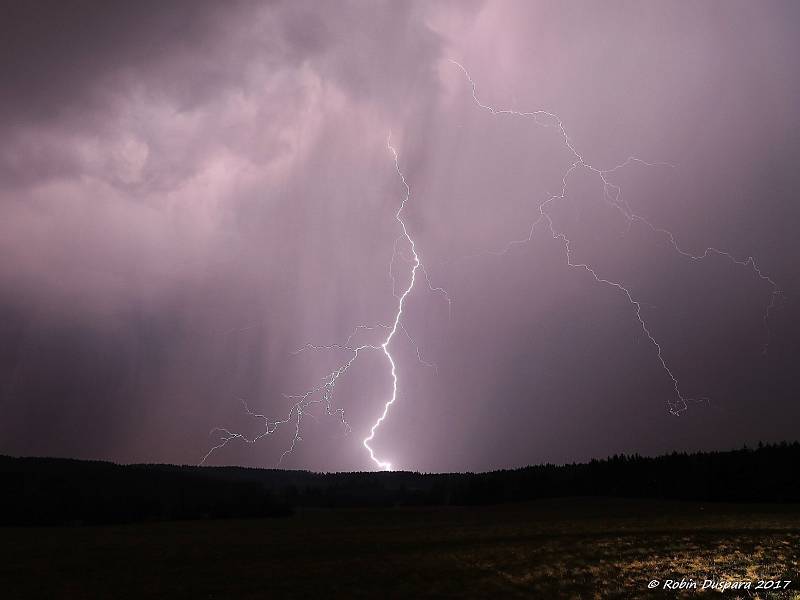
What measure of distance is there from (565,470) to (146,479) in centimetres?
6266

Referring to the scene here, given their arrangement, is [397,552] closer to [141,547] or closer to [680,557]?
[680,557]

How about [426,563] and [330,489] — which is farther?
[330,489]

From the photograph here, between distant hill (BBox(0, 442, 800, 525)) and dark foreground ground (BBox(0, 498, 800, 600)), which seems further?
distant hill (BBox(0, 442, 800, 525))

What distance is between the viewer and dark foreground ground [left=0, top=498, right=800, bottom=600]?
14664mm

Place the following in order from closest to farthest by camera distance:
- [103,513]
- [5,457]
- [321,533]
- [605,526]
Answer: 1. [605,526]
2. [321,533]
3. [103,513]
4. [5,457]

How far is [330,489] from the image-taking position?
9194cm

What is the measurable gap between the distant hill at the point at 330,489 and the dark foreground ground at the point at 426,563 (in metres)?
31.3

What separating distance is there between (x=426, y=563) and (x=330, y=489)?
77515mm

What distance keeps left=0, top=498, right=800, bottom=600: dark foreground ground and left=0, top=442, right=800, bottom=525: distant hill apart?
31312 millimetres

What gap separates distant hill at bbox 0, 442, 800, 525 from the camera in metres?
56.2

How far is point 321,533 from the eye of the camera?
30.8 metres

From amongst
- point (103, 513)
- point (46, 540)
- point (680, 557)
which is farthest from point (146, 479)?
point (680, 557)

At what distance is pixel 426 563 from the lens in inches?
726

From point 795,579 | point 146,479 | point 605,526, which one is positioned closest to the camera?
point 795,579
